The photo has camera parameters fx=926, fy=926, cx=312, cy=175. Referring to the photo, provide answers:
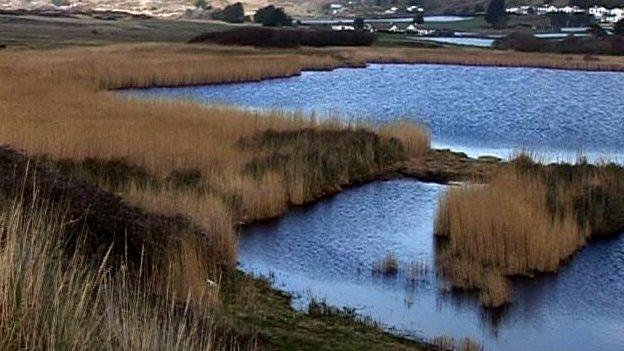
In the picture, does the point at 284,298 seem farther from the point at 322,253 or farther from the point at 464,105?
the point at 464,105

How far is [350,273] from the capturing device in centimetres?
1281

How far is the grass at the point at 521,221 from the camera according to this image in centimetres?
1289

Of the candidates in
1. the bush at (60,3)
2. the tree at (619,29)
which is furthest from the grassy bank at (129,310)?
the bush at (60,3)

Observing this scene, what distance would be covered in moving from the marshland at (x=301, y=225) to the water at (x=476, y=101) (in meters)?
0.20

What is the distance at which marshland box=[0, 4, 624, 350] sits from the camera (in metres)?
6.37

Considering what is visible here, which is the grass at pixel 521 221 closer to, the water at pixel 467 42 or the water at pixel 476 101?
the water at pixel 476 101

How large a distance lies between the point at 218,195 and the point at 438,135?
490 inches

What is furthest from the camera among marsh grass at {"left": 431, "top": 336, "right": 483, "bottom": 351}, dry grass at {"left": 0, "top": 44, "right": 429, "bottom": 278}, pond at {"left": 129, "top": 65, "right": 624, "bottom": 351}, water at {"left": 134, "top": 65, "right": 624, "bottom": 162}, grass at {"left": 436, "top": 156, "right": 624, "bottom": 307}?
water at {"left": 134, "top": 65, "right": 624, "bottom": 162}

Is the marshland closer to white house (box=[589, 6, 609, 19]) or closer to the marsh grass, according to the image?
the marsh grass

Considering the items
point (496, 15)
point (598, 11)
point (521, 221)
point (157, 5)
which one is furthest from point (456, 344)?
point (157, 5)

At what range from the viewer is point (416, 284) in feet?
40.9

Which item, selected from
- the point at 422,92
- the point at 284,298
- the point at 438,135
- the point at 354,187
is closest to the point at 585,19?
the point at 422,92

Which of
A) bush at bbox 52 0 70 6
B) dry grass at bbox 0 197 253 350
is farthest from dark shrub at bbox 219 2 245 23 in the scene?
dry grass at bbox 0 197 253 350

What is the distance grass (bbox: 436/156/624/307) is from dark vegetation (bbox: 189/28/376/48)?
4474 cm
